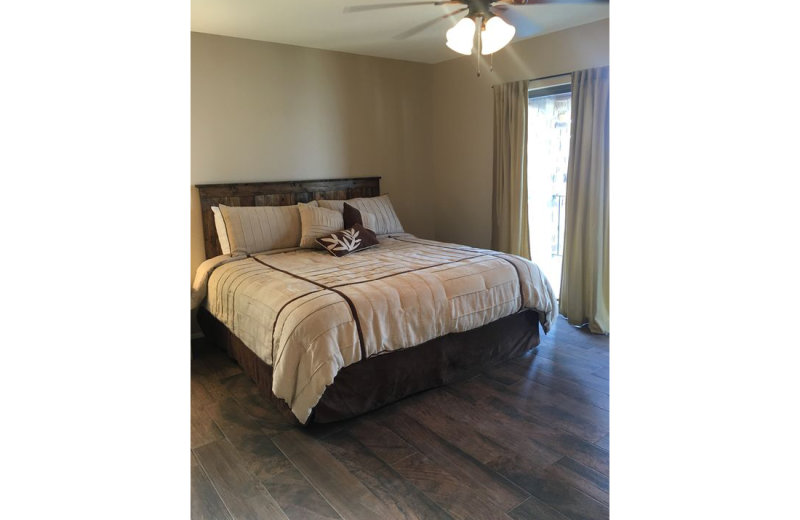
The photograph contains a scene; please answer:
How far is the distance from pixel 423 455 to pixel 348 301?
82 cm

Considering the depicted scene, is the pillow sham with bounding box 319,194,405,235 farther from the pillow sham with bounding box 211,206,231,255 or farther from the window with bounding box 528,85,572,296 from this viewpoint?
the window with bounding box 528,85,572,296

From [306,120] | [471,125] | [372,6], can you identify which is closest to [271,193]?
[306,120]

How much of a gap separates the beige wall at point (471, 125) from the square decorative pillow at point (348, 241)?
1.38 metres

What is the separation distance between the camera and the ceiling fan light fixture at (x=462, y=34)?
2670 mm

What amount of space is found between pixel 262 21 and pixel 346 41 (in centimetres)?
80

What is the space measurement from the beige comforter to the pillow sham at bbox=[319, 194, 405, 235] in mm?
514

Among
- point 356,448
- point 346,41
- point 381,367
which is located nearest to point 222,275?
point 381,367

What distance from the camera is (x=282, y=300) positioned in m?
2.64

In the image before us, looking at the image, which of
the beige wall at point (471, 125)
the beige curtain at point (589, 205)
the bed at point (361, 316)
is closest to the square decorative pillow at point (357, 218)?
the bed at point (361, 316)

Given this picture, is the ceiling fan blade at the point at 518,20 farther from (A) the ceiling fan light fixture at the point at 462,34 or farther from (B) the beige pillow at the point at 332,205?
(B) the beige pillow at the point at 332,205

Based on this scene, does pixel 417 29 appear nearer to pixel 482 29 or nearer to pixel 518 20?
pixel 518 20

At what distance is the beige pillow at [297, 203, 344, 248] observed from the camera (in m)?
3.83
